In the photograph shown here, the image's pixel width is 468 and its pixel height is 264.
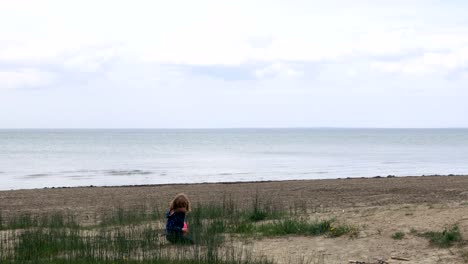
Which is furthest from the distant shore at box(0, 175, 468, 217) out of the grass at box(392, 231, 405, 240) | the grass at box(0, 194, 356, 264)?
the grass at box(392, 231, 405, 240)

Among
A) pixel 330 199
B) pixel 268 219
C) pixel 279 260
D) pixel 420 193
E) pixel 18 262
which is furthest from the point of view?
pixel 420 193

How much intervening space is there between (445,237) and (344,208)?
24.6ft

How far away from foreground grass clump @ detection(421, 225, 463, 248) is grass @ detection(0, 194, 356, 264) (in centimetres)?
166

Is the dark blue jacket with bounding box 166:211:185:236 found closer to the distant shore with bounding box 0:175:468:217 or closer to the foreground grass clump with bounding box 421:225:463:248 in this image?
the foreground grass clump with bounding box 421:225:463:248

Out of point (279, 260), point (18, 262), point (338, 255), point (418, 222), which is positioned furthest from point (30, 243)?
point (418, 222)

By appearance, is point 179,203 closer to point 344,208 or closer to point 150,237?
point 150,237

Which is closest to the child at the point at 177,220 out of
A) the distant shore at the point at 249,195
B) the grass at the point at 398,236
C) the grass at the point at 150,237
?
the grass at the point at 150,237

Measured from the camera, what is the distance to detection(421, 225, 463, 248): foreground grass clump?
1155 centimetres

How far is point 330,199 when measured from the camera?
23281mm

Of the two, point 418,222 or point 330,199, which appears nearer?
point 418,222

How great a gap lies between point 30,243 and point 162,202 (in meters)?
12.5

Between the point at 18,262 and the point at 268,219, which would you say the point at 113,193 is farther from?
the point at 18,262

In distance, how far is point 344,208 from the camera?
19125mm

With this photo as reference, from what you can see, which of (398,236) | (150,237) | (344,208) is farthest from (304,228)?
(344,208)
